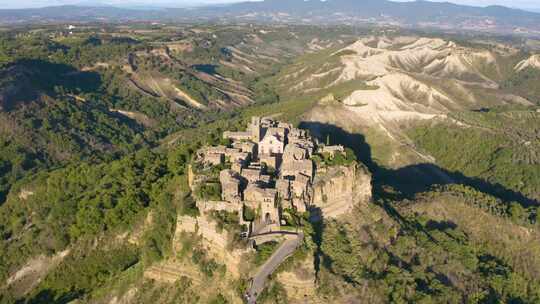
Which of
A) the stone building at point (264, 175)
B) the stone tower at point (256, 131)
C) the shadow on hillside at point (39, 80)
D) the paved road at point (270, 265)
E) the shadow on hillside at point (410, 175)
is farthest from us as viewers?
the shadow on hillside at point (39, 80)

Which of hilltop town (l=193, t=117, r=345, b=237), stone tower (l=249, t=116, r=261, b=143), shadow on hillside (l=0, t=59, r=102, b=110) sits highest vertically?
stone tower (l=249, t=116, r=261, b=143)

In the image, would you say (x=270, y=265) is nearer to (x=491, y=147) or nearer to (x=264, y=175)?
(x=264, y=175)

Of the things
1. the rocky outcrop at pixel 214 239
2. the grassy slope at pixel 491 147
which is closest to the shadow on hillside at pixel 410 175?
the grassy slope at pixel 491 147

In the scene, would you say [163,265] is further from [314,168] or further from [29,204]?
[29,204]

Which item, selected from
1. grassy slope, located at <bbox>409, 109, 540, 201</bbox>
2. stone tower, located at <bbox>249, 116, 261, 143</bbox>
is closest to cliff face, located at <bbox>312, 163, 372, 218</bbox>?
stone tower, located at <bbox>249, 116, 261, 143</bbox>

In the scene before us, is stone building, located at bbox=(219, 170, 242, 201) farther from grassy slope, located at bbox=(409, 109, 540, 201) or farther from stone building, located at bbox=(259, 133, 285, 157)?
grassy slope, located at bbox=(409, 109, 540, 201)

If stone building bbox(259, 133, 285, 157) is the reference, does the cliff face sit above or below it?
below

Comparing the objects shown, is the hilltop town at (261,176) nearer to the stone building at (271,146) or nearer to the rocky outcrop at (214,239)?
the stone building at (271,146)
